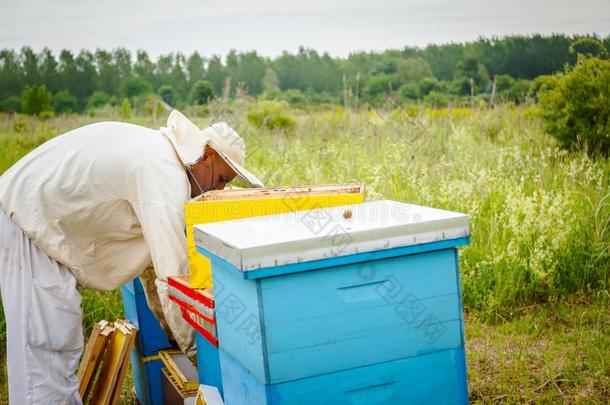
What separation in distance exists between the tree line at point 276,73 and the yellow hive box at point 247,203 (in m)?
10.5

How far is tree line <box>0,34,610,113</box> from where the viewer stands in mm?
12938

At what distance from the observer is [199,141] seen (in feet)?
8.52

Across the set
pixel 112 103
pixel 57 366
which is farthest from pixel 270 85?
pixel 57 366

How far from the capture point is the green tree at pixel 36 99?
15.2m

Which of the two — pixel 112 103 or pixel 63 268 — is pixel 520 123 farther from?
pixel 112 103

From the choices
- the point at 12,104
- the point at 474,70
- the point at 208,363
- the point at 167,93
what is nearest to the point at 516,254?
the point at 208,363

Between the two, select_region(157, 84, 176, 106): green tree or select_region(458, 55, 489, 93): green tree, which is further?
select_region(157, 84, 176, 106): green tree

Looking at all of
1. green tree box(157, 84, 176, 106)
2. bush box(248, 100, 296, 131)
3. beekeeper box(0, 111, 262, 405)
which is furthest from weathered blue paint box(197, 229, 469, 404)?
green tree box(157, 84, 176, 106)

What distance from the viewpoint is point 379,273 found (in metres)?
1.80

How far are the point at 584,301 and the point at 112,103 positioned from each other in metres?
14.5

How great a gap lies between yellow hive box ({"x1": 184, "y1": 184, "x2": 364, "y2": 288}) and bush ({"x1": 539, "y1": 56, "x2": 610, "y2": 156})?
4.21 meters

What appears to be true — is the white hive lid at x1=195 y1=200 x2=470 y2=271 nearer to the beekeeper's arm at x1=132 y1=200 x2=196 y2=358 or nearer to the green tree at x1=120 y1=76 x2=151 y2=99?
the beekeeper's arm at x1=132 y1=200 x2=196 y2=358

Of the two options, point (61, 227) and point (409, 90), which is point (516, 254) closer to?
point (61, 227)

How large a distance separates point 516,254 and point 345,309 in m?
2.55
